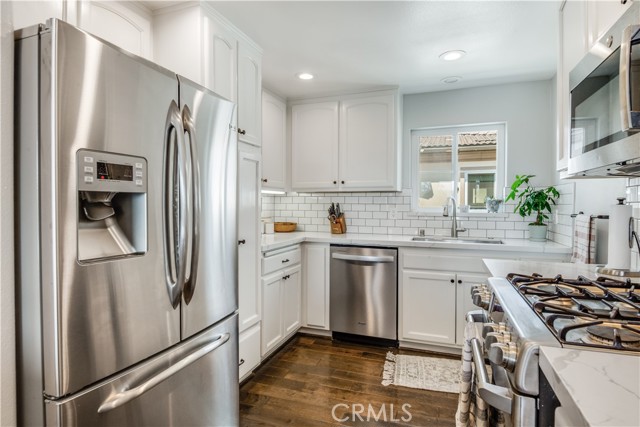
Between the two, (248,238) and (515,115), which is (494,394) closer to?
(248,238)

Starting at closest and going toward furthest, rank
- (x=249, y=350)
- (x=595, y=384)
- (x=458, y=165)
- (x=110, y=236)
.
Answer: (x=595, y=384)
(x=110, y=236)
(x=249, y=350)
(x=458, y=165)

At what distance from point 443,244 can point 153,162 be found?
7.30ft

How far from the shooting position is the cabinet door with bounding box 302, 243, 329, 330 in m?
3.06

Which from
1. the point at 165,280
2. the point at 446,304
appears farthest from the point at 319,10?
the point at 446,304

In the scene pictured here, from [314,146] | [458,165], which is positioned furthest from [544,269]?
[314,146]

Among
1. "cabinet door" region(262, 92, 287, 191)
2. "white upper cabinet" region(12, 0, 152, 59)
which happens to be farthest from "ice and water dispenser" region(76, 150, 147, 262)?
"cabinet door" region(262, 92, 287, 191)

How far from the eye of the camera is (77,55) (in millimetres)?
938

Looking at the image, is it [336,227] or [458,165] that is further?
[336,227]

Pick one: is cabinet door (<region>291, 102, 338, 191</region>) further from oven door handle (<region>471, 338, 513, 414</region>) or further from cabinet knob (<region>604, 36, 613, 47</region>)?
oven door handle (<region>471, 338, 513, 414</region>)

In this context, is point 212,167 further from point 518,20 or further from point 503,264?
point 518,20

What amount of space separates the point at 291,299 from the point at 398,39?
2158 millimetres

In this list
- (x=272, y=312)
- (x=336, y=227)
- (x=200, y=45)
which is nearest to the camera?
(x=200, y=45)

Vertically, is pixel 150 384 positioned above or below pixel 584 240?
below

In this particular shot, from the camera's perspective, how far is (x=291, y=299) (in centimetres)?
294
